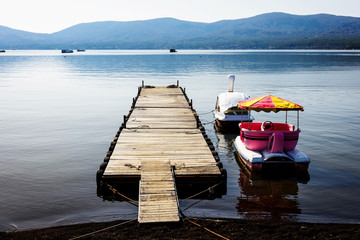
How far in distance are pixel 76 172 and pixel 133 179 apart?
5087 mm

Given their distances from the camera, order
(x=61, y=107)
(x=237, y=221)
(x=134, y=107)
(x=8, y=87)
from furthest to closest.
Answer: (x=8, y=87) < (x=61, y=107) < (x=134, y=107) < (x=237, y=221)

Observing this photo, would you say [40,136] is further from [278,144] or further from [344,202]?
[344,202]

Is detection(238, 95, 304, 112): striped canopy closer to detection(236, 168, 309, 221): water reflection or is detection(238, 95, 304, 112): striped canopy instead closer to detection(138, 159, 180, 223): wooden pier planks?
detection(236, 168, 309, 221): water reflection

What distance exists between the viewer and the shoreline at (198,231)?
10.6 meters

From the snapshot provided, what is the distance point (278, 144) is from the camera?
16609mm

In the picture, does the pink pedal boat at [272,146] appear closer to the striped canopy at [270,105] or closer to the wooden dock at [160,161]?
the striped canopy at [270,105]

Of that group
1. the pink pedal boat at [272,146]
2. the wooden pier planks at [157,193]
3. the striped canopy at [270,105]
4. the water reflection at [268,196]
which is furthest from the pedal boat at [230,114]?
the wooden pier planks at [157,193]

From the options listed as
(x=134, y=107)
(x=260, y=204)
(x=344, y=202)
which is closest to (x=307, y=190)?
(x=344, y=202)

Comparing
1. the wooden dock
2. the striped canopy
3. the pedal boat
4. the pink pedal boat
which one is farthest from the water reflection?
the pedal boat

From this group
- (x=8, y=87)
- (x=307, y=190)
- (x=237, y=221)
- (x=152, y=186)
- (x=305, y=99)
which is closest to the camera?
(x=237, y=221)

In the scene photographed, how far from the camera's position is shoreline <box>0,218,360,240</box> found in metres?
10.6

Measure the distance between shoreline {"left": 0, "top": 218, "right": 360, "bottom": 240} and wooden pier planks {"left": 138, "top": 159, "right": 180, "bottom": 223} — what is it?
1.04 feet

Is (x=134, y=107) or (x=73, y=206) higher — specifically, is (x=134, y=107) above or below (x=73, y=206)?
above

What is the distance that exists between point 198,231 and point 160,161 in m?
4.28
